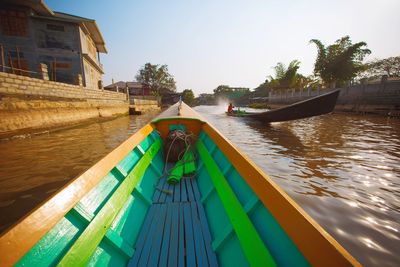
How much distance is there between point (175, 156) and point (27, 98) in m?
8.61

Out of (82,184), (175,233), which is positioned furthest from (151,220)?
(82,184)

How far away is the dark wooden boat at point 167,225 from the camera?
1.16m

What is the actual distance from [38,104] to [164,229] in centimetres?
1038

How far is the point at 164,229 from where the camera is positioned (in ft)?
7.91

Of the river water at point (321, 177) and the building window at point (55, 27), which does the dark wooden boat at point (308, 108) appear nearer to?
the river water at point (321, 177)

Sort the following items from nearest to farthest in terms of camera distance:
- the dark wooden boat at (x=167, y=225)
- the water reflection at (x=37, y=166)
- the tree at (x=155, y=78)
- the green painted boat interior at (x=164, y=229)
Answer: the dark wooden boat at (x=167, y=225) < the green painted boat interior at (x=164, y=229) < the water reflection at (x=37, y=166) < the tree at (x=155, y=78)

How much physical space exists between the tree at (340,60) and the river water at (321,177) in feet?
73.1

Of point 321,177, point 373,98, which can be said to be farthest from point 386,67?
point 321,177

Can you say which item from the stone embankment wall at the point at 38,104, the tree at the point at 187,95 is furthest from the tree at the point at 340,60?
the tree at the point at 187,95

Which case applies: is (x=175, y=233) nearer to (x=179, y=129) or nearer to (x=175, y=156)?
(x=175, y=156)

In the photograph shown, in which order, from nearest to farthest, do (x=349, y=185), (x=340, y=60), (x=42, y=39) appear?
(x=349, y=185)
(x=42, y=39)
(x=340, y=60)

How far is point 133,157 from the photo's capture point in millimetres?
3473

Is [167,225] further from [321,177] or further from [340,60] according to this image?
[340,60]

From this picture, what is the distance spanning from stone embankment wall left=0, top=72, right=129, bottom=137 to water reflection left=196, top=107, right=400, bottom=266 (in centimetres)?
924
